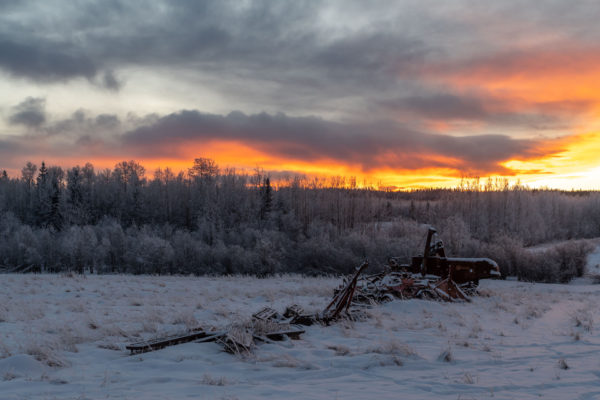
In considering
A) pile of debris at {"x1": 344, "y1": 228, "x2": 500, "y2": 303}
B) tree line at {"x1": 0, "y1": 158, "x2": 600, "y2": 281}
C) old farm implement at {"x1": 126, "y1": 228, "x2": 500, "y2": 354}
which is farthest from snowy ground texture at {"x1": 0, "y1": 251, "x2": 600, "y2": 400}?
tree line at {"x1": 0, "y1": 158, "x2": 600, "y2": 281}

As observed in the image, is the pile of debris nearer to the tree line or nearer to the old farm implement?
the old farm implement

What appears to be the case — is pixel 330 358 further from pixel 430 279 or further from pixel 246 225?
pixel 246 225

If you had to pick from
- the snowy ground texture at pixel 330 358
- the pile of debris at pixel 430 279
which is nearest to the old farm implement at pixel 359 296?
the pile of debris at pixel 430 279

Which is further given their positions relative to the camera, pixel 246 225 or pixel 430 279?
pixel 246 225

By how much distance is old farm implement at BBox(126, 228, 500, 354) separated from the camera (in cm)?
765

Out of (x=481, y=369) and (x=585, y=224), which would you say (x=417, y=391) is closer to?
(x=481, y=369)

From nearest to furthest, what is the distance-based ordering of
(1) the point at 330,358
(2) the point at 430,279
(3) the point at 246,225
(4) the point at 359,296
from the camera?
(1) the point at 330,358 < (4) the point at 359,296 < (2) the point at 430,279 < (3) the point at 246,225

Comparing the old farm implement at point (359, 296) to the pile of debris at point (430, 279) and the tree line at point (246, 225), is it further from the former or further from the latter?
the tree line at point (246, 225)

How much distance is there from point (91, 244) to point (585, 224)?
262ft

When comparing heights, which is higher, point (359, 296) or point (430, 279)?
point (430, 279)

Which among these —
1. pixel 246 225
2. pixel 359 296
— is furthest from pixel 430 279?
pixel 246 225

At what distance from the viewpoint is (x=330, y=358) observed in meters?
7.05

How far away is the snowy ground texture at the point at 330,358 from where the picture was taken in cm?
547

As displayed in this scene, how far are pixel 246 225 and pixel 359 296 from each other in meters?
50.5
